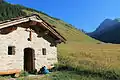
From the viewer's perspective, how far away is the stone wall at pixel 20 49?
1995 centimetres

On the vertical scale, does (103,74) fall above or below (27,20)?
below

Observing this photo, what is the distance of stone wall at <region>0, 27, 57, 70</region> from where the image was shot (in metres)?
20.0

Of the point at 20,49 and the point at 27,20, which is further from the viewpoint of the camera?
the point at 27,20

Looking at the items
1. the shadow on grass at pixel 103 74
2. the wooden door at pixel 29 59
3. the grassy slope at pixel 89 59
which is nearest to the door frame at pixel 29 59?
the wooden door at pixel 29 59

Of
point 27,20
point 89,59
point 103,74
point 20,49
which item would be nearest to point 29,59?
point 20,49

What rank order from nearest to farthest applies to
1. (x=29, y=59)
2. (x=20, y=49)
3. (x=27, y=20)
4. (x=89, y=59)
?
(x=20, y=49) → (x=27, y=20) → (x=29, y=59) → (x=89, y=59)

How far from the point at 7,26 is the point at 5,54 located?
6.93 feet

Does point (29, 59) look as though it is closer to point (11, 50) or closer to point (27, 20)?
point (11, 50)

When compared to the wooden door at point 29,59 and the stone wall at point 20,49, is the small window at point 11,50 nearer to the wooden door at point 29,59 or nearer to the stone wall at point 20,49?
the stone wall at point 20,49

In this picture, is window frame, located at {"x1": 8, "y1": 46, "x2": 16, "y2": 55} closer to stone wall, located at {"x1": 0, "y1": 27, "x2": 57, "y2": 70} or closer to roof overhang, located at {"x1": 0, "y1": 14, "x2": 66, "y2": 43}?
stone wall, located at {"x1": 0, "y1": 27, "x2": 57, "y2": 70}

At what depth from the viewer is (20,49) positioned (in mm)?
21266

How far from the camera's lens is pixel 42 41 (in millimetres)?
23641

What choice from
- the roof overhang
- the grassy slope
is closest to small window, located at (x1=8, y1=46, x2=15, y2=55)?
the roof overhang

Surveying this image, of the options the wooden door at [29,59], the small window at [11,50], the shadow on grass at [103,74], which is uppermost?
the small window at [11,50]
